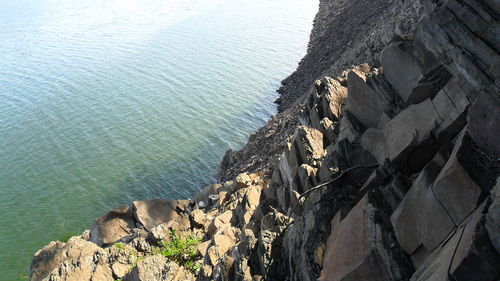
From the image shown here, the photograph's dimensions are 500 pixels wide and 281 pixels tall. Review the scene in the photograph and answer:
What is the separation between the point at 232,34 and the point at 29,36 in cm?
3469

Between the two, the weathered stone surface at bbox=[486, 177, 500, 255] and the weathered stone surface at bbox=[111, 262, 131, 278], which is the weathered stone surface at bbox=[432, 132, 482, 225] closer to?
the weathered stone surface at bbox=[486, 177, 500, 255]

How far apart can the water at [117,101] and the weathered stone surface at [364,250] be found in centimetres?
2646

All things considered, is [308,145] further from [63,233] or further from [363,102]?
[63,233]

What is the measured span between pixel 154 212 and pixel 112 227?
2.97 m

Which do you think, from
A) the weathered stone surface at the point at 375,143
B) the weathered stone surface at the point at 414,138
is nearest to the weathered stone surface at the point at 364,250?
the weathered stone surface at the point at 414,138

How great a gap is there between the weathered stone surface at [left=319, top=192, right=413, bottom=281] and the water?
86.8ft

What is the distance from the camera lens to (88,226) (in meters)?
36.8

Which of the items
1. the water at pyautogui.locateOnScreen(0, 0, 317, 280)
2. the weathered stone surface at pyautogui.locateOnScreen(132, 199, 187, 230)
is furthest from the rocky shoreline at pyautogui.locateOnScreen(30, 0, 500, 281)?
the water at pyautogui.locateOnScreen(0, 0, 317, 280)

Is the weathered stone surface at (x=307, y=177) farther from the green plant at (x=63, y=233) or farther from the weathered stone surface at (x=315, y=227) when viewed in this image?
the green plant at (x=63, y=233)

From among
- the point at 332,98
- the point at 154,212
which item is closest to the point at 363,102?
the point at 332,98

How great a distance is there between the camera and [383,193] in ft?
Answer: 44.9

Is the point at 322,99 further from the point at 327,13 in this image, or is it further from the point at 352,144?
the point at 327,13

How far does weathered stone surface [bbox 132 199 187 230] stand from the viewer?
107ft

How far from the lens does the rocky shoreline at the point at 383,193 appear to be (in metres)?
10.8
